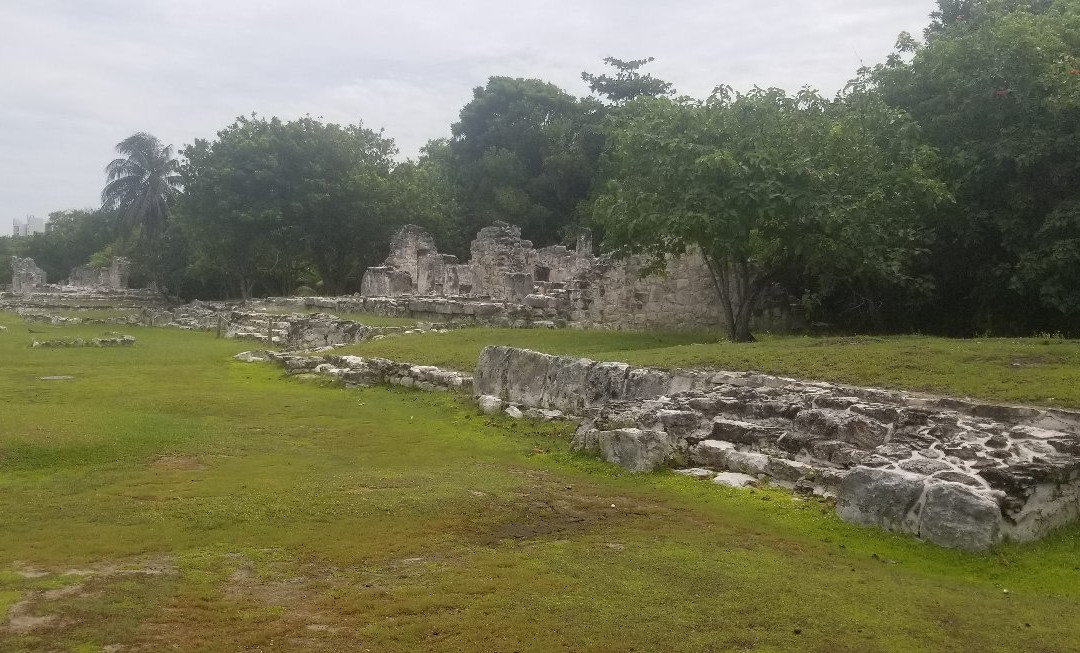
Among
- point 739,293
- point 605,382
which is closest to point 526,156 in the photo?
point 739,293

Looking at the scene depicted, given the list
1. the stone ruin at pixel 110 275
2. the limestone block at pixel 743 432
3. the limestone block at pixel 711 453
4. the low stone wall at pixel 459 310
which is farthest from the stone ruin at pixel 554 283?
the stone ruin at pixel 110 275

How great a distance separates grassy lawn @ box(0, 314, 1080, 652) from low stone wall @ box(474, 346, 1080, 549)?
22cm

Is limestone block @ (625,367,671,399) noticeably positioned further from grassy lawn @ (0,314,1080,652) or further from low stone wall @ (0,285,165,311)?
low stone wall @ (0,285,165,311)

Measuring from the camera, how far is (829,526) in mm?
6363

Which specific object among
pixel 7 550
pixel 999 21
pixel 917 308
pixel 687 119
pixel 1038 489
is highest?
pixel 999 21

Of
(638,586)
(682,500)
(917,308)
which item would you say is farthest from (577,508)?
(917,308)

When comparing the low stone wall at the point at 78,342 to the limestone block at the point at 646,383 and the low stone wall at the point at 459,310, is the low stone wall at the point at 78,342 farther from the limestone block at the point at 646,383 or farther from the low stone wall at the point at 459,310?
the limestone block at the point at 646,383

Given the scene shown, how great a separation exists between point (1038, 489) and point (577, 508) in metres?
3.34

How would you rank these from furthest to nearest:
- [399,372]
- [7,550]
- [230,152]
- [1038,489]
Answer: [230,152] < [399,372] < [1038,489] < [7,550]

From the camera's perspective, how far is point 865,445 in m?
7.34

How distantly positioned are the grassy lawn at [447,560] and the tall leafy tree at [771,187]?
19.6 feet

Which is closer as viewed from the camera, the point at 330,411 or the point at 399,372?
the point at 330,411

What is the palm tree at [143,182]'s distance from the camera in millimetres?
45938

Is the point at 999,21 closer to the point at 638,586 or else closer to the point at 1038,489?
the point at 1038,489
